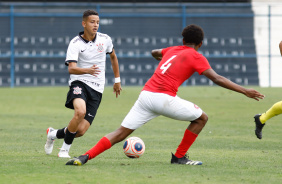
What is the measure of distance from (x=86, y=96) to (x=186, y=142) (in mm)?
1714

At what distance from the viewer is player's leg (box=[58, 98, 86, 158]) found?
8453 millimetres

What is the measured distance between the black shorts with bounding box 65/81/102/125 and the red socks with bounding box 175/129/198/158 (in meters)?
1.59

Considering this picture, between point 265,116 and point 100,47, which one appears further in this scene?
point 265,116

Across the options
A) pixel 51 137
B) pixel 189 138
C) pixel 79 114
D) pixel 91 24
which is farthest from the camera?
pixel 51 137

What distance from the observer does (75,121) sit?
848cm

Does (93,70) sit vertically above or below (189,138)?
above

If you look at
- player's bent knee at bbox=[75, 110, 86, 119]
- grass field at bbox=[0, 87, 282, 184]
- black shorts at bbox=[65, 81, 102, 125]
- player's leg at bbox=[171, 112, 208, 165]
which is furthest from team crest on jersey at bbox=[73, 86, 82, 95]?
player's leg at bbox=[171, 112, 208, 165]

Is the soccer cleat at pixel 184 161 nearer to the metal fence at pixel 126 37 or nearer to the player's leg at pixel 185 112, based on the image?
the player's leg at pixel 185 112

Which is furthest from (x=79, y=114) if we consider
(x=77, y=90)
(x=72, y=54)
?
(x=72, y=54)

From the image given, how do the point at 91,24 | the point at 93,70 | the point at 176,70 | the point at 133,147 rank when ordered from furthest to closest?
the point at 91,24 → the point at 133,147 → the point at 93,70 → the point at 176,70

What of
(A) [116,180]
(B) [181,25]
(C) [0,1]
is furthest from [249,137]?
(C) [0,1]

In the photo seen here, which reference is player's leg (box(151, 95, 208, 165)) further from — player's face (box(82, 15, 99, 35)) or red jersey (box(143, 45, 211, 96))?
player's face (box(82, 15, 99, 35))

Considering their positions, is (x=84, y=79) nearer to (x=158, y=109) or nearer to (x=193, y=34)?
(x=158, y=109)

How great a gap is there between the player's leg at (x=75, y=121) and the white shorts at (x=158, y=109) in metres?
0.98
